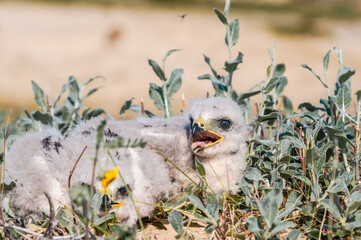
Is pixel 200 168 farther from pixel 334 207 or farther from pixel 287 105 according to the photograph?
pixel 287 105

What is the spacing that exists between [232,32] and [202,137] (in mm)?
1006

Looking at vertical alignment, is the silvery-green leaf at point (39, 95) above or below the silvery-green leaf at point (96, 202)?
above

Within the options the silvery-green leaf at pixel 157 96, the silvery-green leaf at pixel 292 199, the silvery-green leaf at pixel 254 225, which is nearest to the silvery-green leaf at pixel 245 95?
the silvery-green leaf at pixel 157 96

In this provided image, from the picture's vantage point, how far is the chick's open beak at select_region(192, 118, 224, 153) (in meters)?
3.64

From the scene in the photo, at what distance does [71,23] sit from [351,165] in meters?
15.6

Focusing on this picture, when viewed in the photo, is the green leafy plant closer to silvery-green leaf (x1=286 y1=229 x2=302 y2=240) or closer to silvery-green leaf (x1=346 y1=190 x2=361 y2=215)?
silvery-green leaf (x1=286 y1=229 x2=302 y2=240)

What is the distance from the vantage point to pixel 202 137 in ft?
12.2

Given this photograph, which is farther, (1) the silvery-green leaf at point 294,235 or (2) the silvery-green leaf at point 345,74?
(2) the silvery-green leaf at point 345,74

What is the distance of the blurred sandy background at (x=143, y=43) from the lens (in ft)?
47.6

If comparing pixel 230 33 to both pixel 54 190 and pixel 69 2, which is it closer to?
pixel 54 190

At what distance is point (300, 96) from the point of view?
43.2ft

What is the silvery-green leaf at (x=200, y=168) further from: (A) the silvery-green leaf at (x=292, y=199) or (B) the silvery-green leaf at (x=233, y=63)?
(B) the silvery-green leaf at (x=233, y=63)

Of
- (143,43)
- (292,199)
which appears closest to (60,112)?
(292,199)

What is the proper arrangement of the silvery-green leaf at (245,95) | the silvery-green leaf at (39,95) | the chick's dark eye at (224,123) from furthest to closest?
the silvery-green leaf at (39,95) → the silvery-green leaf at (245,95) → the chick's dark eye at (224,123)
